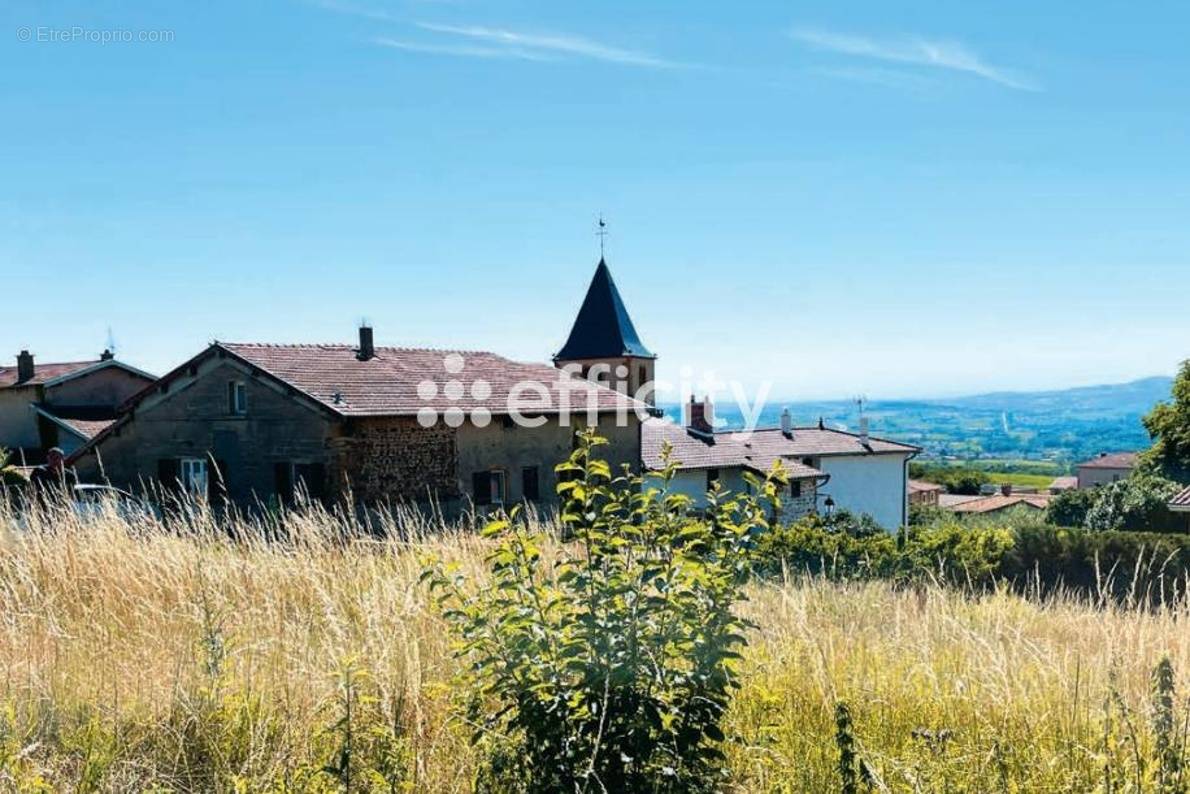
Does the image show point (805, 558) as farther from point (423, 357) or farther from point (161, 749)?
point (423, 357)

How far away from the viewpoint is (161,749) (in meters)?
4.15

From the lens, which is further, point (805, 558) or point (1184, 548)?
point (1184, 548)

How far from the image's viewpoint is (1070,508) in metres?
41.2

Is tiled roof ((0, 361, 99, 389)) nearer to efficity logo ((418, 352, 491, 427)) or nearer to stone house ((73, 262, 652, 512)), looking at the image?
stone house ((73, 262, 652, 512))

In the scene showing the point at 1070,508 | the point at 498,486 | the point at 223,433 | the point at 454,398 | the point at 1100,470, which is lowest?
the point at 1100,470

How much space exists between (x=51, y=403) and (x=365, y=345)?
661 inches

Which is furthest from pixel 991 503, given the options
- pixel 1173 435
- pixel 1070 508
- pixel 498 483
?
pixel 498 483

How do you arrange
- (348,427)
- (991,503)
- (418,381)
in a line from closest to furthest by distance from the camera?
(348,427), (418,381), (991,503)

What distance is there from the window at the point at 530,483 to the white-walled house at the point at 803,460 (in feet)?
19.2

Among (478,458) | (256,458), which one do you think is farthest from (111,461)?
(478,458)

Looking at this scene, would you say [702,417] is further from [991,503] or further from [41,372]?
[991,503]

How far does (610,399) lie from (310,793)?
25.9 meters

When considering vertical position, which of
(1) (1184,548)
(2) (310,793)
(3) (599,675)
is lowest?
(1) (1184,548)

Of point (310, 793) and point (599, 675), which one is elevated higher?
point (599, 675)
